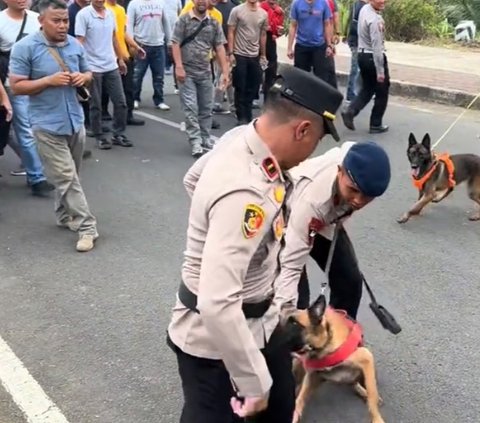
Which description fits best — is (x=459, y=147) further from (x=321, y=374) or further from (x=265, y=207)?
(x=265, y=207)

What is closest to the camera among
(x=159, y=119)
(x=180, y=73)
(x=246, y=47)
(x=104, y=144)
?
(x=180, y=73)

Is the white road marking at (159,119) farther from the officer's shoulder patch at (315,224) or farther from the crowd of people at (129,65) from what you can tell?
the officer's shoulder patch at (315,224)

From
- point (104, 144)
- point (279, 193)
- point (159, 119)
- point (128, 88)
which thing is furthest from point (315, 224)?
point (159, 119)

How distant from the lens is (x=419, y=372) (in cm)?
395

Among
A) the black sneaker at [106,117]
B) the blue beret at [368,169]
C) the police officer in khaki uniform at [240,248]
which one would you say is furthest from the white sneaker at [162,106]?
the police officer in khaki uniform at [240,248]

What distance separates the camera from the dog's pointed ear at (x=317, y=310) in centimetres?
305

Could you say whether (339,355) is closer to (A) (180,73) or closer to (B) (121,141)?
(A) (180,73)

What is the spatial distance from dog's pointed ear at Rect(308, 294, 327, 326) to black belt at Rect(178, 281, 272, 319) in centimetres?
71

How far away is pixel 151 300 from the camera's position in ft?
15.9

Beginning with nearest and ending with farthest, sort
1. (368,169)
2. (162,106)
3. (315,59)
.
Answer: (368,169) < (315,59) < (162,106)

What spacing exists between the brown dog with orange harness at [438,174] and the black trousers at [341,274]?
266 cm

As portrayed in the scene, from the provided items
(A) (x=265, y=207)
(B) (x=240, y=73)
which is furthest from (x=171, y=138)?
(A) (x=265, y=207)

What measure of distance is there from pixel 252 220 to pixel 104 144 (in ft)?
22.8

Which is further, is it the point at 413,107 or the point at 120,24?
the point at 413,107
